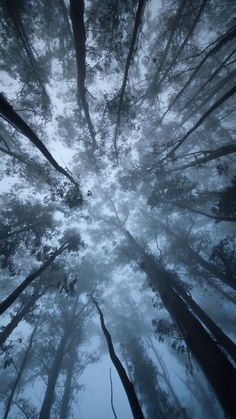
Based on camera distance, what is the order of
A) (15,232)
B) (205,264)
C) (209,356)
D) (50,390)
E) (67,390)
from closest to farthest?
(209,356), (15,232), (205,264), (50,390), (67,390)

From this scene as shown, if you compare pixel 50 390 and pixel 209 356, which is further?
pixel 50 390

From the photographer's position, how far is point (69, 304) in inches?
701

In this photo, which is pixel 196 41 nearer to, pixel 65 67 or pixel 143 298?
pixel 65 67

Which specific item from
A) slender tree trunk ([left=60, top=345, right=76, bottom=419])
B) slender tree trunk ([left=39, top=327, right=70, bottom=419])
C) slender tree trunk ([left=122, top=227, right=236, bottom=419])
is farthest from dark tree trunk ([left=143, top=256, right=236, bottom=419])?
slender tree trunk ([left=60, top=345, right=76, bottom=419])

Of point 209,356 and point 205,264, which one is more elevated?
point 205,264

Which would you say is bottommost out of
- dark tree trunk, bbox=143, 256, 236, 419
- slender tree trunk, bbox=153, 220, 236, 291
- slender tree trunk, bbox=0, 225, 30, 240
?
dark tree trunk, bbox=143, 256, 236, 419

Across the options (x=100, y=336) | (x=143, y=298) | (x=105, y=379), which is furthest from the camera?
(x=105, y=379)

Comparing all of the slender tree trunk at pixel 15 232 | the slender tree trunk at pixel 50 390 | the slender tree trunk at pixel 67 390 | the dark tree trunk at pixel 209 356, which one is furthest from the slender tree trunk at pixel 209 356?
the slender tree trunk at pixel 67 390

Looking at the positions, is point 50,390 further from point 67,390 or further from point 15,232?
point 15,232

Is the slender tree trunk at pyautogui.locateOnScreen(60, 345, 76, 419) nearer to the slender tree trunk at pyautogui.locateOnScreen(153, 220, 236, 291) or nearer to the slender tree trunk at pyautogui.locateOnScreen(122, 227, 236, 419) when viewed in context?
the slender tree trunk at pyautogui.locateOnScreen(153, 220, 236, 291)

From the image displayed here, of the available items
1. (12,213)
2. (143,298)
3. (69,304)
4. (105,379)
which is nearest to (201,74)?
(12,213)

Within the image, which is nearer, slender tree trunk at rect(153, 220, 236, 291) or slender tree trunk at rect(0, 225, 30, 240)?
slender tree trunk at rect(0, 225, 30, 240)

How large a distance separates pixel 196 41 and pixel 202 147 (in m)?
6.73

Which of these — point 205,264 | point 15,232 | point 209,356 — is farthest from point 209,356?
point 15,232
